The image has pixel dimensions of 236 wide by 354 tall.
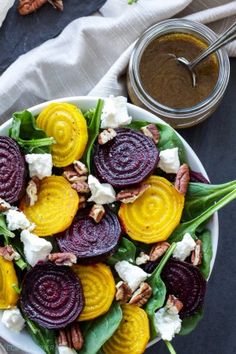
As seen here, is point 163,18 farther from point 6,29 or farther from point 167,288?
point 167,288

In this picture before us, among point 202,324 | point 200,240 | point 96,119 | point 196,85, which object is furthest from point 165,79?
point 202,324

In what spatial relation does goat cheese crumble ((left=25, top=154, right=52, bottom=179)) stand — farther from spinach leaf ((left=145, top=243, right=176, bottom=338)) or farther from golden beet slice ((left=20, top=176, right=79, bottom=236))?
spinach leaf ((left=145, top=243, right=176, bottom=338))

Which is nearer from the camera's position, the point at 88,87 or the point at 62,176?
the point at 62,176

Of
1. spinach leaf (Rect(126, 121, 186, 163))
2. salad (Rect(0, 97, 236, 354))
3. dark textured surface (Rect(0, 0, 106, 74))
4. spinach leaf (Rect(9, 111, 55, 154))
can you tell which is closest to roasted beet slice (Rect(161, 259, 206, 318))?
salad (Rect(0, 97, 236, 354))

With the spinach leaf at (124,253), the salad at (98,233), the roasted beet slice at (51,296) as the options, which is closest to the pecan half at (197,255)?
the salad at (98,233)

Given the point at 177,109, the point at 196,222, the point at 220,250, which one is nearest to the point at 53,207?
the point at 196,222
